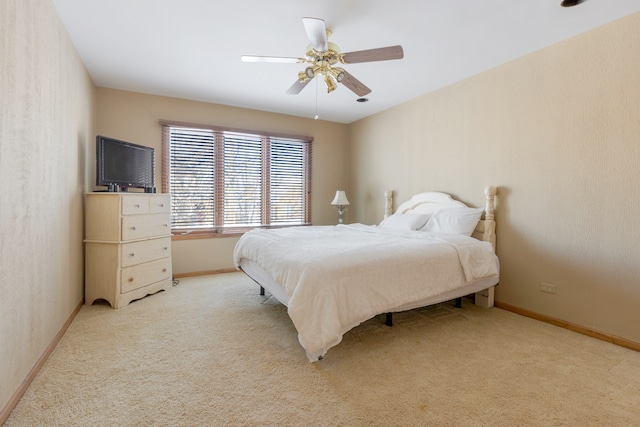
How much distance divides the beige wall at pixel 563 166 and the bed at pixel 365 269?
283mm

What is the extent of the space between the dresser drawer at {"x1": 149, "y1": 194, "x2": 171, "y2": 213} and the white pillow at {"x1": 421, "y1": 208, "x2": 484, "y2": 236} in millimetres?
3208

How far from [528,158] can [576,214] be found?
0.67 m

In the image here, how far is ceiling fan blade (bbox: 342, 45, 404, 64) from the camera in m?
2.21

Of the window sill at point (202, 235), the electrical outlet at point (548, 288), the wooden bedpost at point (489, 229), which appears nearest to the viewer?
the electrical outlet at point (548, 288)

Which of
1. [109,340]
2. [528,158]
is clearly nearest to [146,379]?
[109,340]

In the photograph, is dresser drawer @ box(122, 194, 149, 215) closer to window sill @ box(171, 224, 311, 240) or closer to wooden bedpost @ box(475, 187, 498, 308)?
window sill @ box(171, 224, 311, 240)

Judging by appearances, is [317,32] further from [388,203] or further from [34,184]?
[388,203]

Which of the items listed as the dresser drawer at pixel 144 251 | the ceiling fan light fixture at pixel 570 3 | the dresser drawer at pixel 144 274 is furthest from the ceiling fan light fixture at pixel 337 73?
the dresser drawer at pixel 144 274

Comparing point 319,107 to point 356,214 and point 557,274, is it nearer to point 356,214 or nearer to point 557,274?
point 356,214

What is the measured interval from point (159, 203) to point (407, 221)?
302 centimetres

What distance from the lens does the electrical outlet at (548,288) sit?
2731mm

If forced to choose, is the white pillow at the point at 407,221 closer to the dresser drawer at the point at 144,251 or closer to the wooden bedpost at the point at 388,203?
the wooden bedpost at the point at 388,203

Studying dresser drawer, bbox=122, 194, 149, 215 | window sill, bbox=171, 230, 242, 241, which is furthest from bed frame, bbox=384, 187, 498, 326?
dresser drawer, bbox=122, 194, 149, 215

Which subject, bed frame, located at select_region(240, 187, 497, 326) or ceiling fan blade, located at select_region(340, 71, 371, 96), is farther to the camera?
ceiling fan blade, located at select_region(340, 71, 371, 96)
